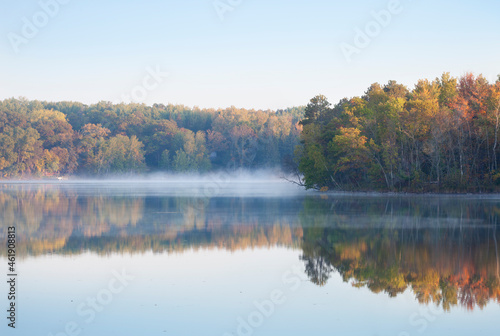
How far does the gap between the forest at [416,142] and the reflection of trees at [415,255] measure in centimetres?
2431

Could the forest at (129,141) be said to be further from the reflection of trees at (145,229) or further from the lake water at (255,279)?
the lake water at (255,279)

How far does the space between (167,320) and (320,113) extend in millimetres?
57168

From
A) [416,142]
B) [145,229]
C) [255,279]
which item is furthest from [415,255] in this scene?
[416,142]

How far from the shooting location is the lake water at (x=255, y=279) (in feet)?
30.4

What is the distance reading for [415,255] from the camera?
15.3 meters

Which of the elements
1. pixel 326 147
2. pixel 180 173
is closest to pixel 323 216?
pixel 326 147

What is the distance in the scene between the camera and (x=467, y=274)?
501 inches

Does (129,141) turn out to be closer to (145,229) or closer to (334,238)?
(145,229)

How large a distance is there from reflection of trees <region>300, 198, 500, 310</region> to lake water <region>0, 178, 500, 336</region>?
1.4 inches

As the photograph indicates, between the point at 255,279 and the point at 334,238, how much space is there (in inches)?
267

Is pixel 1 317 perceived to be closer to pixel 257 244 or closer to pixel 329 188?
pixel 257 244

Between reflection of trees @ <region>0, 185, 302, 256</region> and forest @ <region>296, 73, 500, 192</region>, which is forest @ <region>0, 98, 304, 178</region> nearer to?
forest @ <region>296, 73, 500, 192</region>

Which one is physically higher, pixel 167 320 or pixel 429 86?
pixel 429 86

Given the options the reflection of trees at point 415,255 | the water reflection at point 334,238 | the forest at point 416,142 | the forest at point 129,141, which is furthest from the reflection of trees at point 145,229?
the forest at point 129,141
